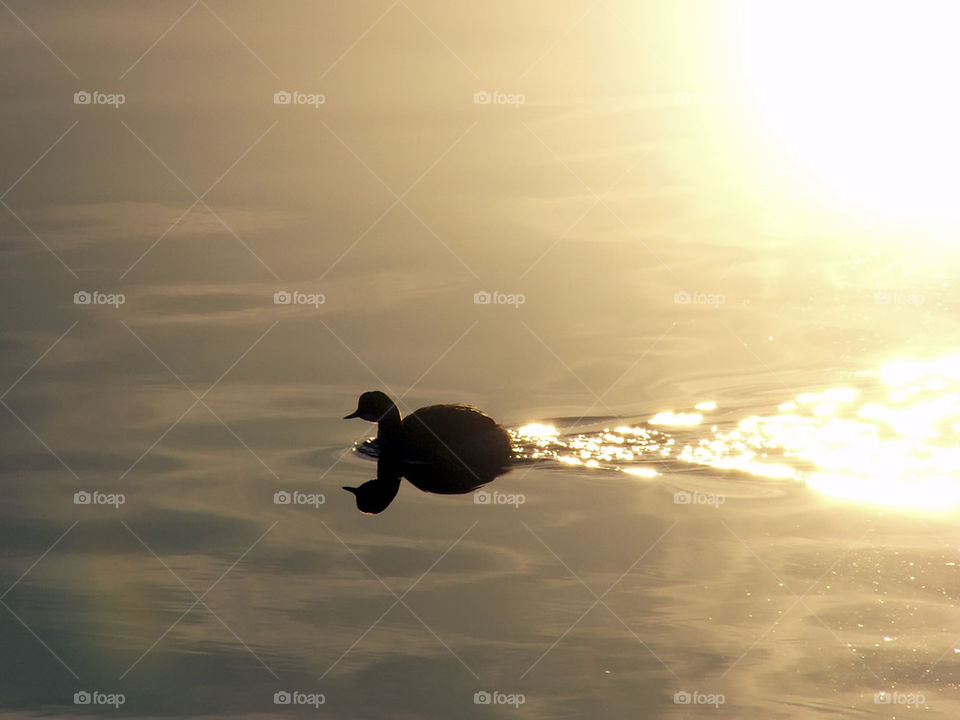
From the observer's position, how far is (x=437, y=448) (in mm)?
13984

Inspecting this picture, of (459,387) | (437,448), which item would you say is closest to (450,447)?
(437,448)

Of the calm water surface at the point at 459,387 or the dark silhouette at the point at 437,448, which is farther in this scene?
the dark silhouette at the point at 437,448

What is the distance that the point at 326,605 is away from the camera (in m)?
11.0

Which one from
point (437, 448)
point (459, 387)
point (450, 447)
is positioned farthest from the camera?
point (459, 387)

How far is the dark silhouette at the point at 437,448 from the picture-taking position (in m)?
13.8

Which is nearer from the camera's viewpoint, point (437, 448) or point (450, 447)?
point (450, 447)

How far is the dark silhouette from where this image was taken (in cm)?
1377

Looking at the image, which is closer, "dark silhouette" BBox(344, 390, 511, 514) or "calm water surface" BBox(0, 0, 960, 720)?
"calm water surface" BBox(0, 0, 960, 720)

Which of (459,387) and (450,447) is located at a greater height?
(459,387)

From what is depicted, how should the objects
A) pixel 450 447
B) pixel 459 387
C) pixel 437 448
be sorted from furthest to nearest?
pixel 459 387 → pixel 437 448 → pixel 450 447

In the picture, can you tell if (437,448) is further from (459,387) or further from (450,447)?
(459,387)

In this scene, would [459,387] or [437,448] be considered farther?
[459,387]

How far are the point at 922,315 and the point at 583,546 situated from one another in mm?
8002

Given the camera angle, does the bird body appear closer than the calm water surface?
No
